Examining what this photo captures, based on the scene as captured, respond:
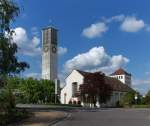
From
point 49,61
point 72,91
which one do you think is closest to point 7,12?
point 72,91

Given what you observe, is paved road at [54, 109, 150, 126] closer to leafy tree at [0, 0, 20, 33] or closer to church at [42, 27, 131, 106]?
leafy tree at [0, 0, 20, 33]

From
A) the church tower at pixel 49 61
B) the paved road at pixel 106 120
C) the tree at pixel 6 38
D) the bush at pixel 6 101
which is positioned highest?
the church tower at pixel 49 61

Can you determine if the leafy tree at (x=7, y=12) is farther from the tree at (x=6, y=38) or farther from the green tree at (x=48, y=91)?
the green tree at (x=48, y=91)

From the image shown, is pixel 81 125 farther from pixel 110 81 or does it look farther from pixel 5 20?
pixel 110 81

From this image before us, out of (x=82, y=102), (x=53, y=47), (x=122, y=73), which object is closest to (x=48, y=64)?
(x=53, y=47)

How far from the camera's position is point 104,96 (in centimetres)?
9469

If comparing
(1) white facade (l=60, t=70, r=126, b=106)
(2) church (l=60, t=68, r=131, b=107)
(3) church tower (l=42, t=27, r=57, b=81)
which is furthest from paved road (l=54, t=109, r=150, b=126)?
(3) church tower (l=42, t=27, r=57, b=81)

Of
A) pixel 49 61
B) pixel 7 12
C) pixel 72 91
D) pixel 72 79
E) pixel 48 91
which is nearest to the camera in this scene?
pixel 7 12

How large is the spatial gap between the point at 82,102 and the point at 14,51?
6929 centimetres

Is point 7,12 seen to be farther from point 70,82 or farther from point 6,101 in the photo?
point 70,82

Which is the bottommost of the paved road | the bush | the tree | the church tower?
the paved road

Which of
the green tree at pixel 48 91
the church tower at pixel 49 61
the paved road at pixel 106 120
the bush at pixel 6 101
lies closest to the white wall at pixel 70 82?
the green tree at pixel 48 91

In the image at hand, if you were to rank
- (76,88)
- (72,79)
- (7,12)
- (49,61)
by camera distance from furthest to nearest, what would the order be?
1. (49,61)
2. (72,79)
3. (76,88)
4. (7,12)

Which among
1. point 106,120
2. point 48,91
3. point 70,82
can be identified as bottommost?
point 106,120
